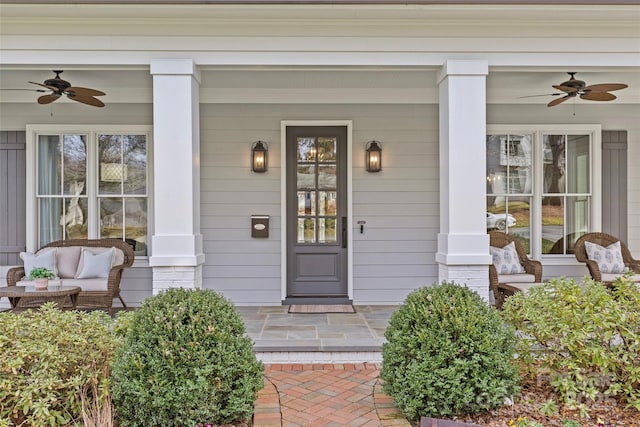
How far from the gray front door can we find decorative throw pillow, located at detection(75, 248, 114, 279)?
2080 millimetres

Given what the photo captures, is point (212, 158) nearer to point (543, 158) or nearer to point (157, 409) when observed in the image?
point (157, 409)

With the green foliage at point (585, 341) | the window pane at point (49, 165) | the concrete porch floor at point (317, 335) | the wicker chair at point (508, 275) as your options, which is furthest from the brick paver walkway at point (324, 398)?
the window pane at point (49, 165)

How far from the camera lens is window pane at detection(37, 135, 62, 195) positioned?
5664 millimetres

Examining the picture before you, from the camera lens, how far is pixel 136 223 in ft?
18.9

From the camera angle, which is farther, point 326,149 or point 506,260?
point 326,149

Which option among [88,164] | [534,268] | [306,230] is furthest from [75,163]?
[534,268]

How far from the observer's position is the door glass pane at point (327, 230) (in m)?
5.79

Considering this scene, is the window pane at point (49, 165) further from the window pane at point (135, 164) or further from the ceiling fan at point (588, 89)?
the ceiling fan at point (588, 89)

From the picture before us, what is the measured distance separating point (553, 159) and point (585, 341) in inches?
145

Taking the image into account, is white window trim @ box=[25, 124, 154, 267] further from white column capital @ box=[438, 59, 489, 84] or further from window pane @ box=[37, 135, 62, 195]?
white column capital @ box=[438, 59, 489, 84]

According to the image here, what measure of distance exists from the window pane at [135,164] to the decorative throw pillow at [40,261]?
3.64 feet

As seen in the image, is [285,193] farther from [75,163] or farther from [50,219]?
[50,219]

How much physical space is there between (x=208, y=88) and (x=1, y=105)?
2.55 metres

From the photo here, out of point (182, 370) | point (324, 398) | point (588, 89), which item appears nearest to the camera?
point (182, 370)
